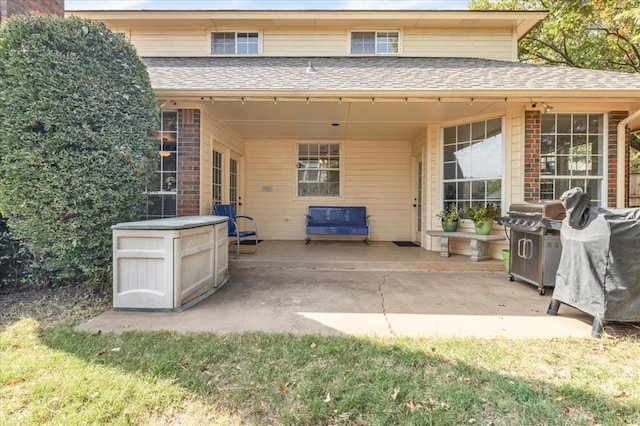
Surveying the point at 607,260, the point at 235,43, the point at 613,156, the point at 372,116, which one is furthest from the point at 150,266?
the point at 613,156

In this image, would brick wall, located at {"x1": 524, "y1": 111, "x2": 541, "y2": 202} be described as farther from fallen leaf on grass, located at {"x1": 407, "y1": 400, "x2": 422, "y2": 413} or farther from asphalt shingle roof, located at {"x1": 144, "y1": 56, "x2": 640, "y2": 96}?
fallen leaf on grass, located at {"x1": 407, "y1": 400, "x2": 422, "y2": 413}

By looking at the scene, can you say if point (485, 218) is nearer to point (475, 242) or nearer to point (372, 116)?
point (475, 242)

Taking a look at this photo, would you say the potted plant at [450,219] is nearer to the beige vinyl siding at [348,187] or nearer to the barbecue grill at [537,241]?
the barbecue grill at [537,241]

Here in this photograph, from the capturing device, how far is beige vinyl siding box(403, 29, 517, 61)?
688 centimetres

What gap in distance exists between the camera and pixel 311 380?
1.96m

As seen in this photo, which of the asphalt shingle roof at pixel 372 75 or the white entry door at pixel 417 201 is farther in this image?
the white entry door at pixel 417 201

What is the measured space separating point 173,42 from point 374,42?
483 cm

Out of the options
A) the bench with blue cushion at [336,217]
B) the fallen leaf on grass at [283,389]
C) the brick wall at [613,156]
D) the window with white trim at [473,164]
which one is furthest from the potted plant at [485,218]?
the fallen leaf on grass at [283,389]

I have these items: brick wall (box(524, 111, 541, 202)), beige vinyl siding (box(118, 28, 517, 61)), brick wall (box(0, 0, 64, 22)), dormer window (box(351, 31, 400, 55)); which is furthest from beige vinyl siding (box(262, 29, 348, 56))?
brick wall (box(524, 111, 541, 202))

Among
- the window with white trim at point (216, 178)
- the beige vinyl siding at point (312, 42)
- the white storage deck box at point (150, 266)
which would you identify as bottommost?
the white storage deck box at point (150, 266)

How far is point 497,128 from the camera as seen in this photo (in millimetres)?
5363

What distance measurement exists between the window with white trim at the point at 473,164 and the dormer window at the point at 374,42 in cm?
269

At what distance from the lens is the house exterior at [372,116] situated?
4.80m

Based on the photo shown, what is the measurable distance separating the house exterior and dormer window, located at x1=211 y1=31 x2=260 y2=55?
26mm
